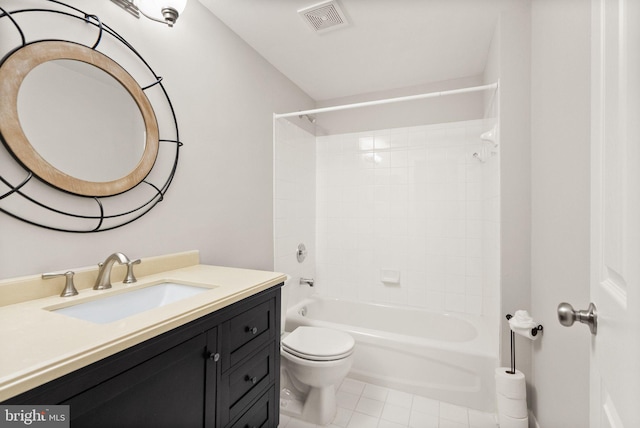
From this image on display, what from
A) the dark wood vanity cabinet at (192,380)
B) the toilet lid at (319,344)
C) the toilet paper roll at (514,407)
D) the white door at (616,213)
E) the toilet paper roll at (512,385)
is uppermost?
the white door at (616,213)

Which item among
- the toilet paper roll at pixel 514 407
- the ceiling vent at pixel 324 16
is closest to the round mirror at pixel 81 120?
the ceiling vent at pixel 324 16

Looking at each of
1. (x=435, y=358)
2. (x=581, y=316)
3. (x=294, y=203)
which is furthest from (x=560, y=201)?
(x=294, y=203)

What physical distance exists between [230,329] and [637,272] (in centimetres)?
103

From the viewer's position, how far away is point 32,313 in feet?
2.74

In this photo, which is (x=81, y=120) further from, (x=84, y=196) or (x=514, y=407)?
(x=514, y=407)

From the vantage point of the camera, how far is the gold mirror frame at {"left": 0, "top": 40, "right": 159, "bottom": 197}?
92 cm

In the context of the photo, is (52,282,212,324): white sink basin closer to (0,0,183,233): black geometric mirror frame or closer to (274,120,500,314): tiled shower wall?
(0,0,183,233): black geometric mirror frame

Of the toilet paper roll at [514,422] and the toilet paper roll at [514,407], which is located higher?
the toilet paper roll at [514,407]

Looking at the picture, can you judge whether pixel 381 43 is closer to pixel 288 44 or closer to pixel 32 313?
pixel 288 44

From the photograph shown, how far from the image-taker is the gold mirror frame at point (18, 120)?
0.92 m

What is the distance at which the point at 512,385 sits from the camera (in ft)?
5.00

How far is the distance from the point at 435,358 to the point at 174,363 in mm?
1648

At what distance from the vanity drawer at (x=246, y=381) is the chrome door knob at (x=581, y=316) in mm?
990
